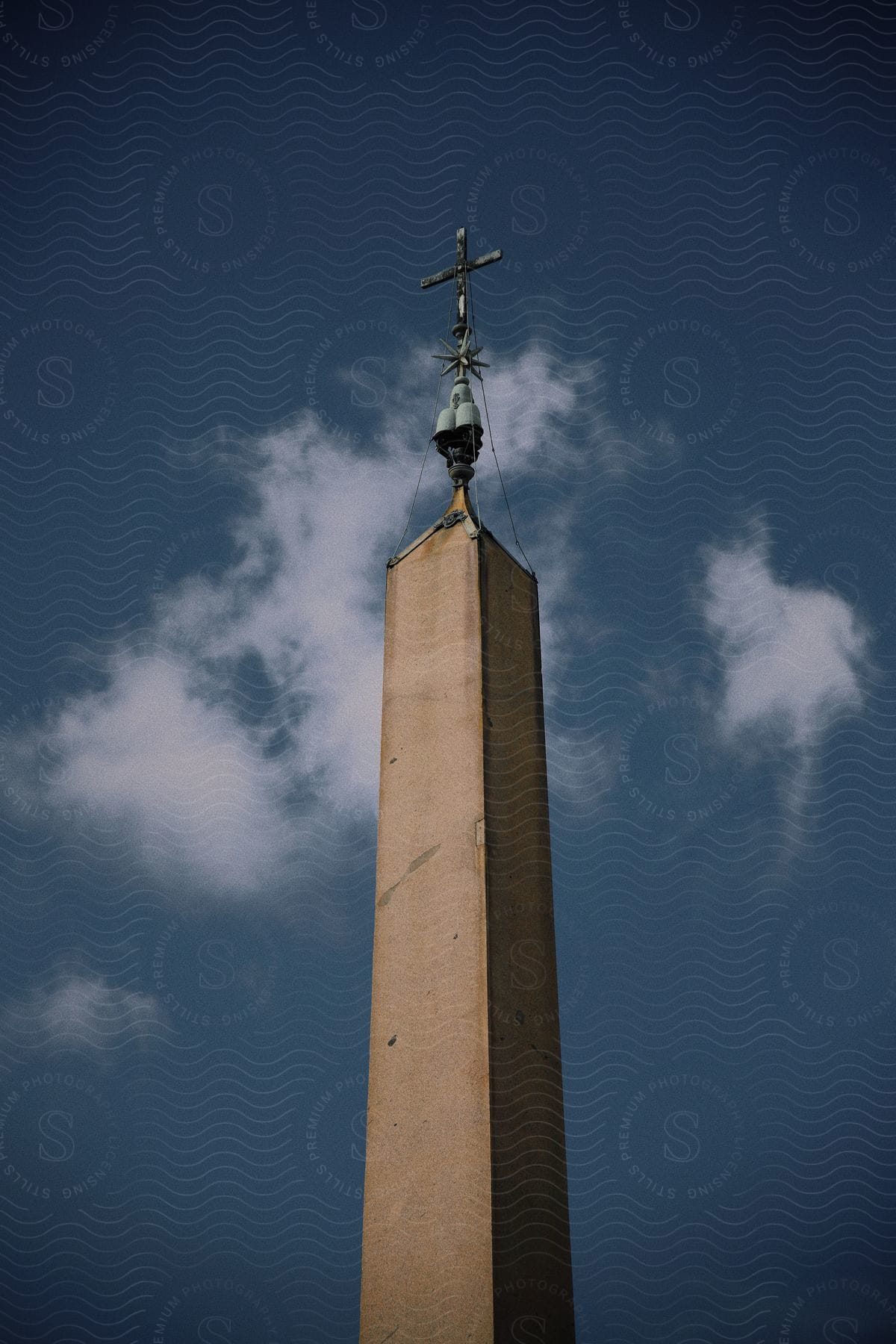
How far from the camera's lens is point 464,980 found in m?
5.83

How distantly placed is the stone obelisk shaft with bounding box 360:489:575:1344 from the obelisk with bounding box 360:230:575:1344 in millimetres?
10

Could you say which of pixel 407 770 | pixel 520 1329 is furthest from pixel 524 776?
pixel 520 1329

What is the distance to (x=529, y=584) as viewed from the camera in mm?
7793

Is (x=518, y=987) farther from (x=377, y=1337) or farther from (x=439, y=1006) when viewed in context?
(x=377, y=1337)

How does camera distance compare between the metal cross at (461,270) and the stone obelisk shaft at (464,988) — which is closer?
the stone obelisk shaft at (464,988)

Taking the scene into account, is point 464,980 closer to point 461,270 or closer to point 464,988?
point 464,988

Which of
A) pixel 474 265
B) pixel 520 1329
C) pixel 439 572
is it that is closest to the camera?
pixel 520 1329

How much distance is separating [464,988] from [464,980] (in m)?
0.04

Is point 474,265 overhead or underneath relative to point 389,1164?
overhead

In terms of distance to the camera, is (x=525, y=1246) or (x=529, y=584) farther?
(x=529, y=584)

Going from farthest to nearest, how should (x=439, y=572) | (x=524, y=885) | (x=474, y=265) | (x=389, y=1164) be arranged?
(x=474, y=265) < (x=439, y=572) < (x=524, y=885) < (x=389, y=1164)

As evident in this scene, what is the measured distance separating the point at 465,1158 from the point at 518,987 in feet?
2.97

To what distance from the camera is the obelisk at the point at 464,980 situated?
531 centimetres

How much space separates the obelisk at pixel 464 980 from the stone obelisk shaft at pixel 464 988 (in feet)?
0.03
